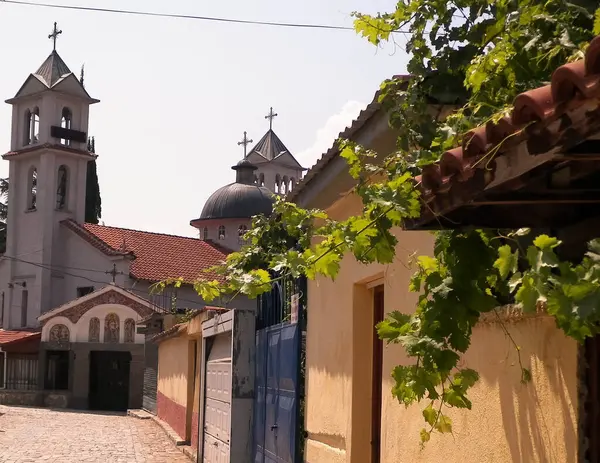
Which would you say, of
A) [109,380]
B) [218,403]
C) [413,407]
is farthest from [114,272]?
[413,407]

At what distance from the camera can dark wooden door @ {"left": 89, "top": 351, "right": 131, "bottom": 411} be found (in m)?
37.8

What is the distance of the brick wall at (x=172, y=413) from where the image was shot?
71.7 ft

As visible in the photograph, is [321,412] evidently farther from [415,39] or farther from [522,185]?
[522,185]

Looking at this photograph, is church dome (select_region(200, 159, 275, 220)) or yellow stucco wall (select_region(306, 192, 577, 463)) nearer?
yellow stucco wall (select_region(306, 192, 577, 463))

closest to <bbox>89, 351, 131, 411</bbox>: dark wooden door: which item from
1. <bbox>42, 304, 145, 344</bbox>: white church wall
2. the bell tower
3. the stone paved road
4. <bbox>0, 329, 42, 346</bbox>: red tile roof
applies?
<bbox>42, 304, 145, 344</bbox>: white church wall

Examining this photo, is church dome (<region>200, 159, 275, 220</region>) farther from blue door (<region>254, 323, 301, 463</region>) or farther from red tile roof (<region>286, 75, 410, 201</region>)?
red tile roof (<region>286, 75, 410, 201</region>)

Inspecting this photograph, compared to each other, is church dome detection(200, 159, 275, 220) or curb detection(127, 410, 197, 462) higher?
church dome detection(200, 159, 275, 220)

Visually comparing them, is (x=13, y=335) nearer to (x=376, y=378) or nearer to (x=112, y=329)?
(x=112, y=329)

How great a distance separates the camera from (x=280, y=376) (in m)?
11.1

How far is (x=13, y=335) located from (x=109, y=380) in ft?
19.1

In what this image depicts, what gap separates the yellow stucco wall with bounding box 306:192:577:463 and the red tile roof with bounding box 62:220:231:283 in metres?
34.8

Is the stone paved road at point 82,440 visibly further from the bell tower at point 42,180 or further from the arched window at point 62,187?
the arched window at point 62,187

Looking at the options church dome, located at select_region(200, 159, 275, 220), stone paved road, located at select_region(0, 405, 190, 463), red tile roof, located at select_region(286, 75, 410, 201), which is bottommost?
stone paved road, located at select_region(0, 405, 190, 463)

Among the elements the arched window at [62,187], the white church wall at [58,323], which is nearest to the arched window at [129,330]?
the white church wall at [58,323]
